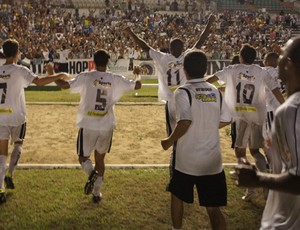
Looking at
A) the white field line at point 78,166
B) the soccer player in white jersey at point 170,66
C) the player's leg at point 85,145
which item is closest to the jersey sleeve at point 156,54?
the soccer player in white jersey at point 170,66

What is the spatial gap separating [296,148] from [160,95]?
5.67m

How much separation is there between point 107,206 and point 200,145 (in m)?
2.34

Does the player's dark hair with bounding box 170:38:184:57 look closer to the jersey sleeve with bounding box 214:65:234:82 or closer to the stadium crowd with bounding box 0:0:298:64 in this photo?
the jersey sleeve with bounding box 214:65:234:82

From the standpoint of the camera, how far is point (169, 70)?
312 inches

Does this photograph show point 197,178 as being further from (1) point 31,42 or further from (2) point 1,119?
(1) point 31,42

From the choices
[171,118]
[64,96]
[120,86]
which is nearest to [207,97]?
[120,86]

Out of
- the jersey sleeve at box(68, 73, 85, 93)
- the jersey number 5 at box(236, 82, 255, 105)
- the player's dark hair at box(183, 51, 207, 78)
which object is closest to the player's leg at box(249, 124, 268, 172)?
the jersey number 5 at box(236, 82, 255, 105)

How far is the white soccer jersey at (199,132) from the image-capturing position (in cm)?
449

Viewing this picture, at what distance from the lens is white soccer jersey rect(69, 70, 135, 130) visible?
633 centimetres

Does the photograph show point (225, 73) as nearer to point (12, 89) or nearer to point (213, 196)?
point (213, 196)

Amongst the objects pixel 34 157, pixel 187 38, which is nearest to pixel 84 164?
pixel 34 157

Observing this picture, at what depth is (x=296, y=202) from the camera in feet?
9.12

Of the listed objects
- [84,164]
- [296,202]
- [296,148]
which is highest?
[296,148]

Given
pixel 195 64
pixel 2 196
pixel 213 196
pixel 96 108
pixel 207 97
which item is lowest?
pixel 2 196
